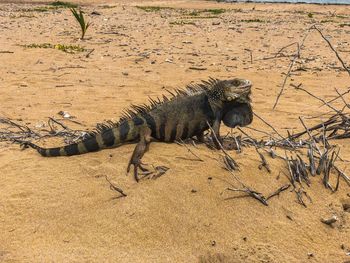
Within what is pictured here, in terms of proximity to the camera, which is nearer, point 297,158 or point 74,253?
point 74,253

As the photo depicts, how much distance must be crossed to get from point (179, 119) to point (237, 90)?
72cm

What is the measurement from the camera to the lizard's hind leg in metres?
4.70

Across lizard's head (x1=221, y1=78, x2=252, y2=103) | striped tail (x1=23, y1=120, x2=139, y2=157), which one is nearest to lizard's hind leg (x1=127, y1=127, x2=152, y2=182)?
striped tail (x1=23, y1=120, x2=139, y2=157)

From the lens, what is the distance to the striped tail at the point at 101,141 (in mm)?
5141

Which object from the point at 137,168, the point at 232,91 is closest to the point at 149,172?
the point at 137,168

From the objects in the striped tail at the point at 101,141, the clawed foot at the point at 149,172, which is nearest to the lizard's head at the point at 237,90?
the striped tail at the point at 101,141

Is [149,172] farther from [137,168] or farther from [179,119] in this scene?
[179,119]

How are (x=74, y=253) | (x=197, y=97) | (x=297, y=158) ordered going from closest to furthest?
(x=74, y=253), (x=297, y=158), (x=197, y=97)

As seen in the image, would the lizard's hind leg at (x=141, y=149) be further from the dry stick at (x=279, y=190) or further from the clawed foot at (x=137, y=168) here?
the dry stick at (x=279, y=190)

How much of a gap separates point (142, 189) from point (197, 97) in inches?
58.1

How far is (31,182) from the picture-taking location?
4.67 meters

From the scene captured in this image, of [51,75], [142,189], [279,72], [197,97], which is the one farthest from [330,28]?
[142,189]

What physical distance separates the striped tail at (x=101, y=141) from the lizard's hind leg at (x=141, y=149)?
0.38 ft

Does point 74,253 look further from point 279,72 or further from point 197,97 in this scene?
point 279,72
